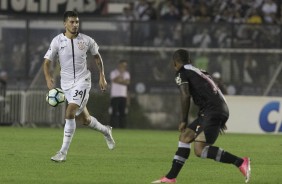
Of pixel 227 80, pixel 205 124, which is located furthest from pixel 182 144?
pixel 227 80

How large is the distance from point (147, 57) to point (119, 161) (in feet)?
47.4

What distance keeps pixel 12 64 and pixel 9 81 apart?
23.2 inches

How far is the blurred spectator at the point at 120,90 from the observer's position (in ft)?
98.9

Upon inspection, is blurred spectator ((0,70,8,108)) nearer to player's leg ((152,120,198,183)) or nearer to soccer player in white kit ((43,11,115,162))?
soccer player in white kit ((43,11,115,162))

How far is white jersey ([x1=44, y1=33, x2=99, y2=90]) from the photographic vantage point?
55.7ft

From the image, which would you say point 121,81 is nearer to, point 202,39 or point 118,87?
point 118,87

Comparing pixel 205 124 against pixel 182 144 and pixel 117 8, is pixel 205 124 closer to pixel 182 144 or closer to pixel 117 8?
pixel 182 144

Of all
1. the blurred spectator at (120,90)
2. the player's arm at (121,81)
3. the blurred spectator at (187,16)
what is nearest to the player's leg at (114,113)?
the blurred spectator at (120,90)

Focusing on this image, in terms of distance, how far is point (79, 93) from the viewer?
16969 mm

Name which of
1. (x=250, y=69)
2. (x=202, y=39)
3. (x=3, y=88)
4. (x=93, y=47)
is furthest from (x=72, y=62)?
(x=250, y=69)

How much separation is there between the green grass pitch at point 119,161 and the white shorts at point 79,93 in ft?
3.24

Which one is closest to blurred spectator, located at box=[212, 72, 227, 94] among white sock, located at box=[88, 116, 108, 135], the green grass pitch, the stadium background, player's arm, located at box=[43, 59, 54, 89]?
the stadium background

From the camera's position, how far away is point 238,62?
101 feet

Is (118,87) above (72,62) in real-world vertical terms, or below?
below
